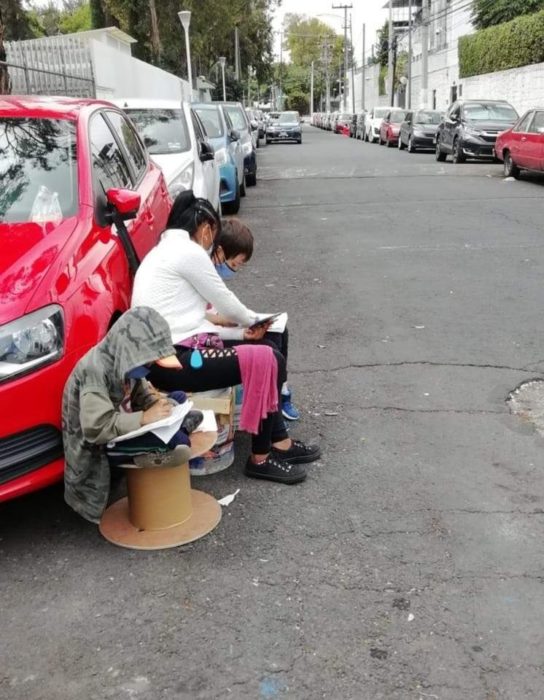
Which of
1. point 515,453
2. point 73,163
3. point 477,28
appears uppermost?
point 477,28

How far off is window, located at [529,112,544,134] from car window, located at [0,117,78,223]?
43.3 feet

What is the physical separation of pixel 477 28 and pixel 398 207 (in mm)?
31538

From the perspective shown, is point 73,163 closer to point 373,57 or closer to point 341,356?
point 341,356

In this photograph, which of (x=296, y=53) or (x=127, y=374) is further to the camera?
(x=296, y=53)

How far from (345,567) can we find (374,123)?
3461cm

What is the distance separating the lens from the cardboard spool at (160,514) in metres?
3.34

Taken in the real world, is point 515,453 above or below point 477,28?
below

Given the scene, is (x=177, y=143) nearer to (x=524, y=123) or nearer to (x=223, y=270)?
(x=223, y=270)

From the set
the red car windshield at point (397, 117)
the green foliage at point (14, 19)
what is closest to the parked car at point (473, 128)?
the red car windshield at point (397, 117)

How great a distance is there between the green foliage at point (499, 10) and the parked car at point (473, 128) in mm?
15584

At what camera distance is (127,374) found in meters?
3.17

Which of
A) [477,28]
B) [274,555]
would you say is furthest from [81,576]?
[477,28]

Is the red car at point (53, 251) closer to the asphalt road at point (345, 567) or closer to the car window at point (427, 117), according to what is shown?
the asphalt road at point (345, 567)

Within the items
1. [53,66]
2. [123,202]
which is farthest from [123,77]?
[123,202]
